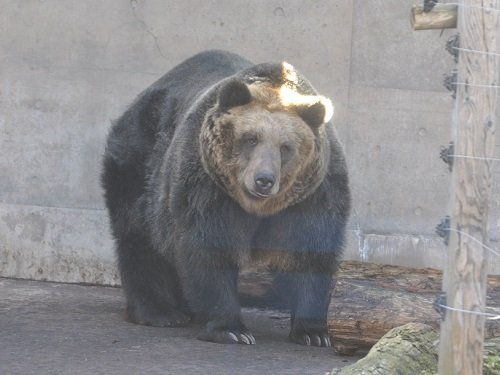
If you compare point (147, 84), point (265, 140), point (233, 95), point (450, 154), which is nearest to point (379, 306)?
point (265, 140)

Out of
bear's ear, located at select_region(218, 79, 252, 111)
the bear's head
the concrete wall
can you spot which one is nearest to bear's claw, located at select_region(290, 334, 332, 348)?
the bear's head

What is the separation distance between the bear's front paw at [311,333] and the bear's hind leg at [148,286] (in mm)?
1112

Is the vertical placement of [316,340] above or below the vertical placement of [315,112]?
below

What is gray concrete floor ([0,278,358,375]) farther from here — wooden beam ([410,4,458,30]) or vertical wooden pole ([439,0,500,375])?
wooden beam ([410,4,458,30])

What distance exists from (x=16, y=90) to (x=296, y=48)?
7.99 feet

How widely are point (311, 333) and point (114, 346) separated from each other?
131 cm

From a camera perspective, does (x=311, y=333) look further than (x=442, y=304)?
Yes

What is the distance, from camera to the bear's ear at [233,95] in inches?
264

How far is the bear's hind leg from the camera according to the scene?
7.84 m

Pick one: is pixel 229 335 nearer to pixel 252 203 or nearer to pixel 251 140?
pixel 252 203

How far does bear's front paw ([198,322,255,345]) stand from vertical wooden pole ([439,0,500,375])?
2.42 m

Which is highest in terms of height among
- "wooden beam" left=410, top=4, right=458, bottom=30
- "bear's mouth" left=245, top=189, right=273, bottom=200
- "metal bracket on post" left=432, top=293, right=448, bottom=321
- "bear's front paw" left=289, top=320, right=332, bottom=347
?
"wooden beam" left=410, top=4, right=458, bottom=30

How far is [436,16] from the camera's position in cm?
490

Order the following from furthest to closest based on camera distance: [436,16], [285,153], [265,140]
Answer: [285,153] < [265,140] < [436,16]
